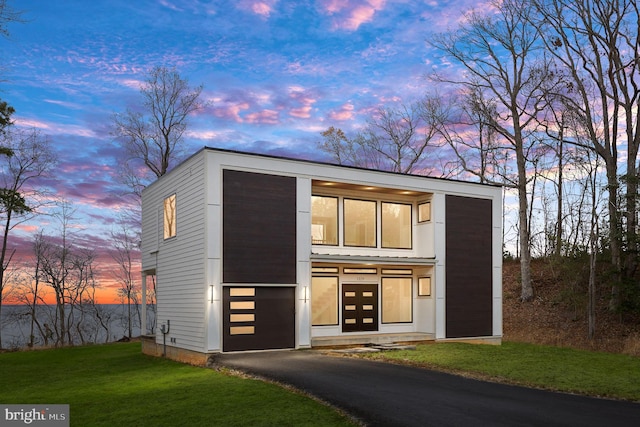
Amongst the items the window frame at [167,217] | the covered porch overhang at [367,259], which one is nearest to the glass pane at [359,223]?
the covered porch overhang at [367,259]

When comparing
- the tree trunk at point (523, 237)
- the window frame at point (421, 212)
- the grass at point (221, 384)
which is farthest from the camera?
the tree trunk at point (523, 237)

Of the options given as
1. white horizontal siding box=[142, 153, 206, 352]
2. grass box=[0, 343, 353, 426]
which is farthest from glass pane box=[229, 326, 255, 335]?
grass box=[0, 343, 353, 426]

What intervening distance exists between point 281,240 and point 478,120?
20.9m

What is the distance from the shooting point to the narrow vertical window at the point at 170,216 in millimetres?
18856

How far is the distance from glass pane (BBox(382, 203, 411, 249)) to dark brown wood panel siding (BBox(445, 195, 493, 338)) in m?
1.50

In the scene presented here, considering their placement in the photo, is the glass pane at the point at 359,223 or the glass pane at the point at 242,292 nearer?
the glass pane at the point at 242,292

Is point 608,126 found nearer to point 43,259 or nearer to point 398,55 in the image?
point 398,55

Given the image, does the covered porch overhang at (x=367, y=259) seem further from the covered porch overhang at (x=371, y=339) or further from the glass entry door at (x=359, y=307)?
the covered porch overhang at (x=371, y=339)

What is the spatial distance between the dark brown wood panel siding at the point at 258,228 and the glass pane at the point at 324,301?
2.05 meters

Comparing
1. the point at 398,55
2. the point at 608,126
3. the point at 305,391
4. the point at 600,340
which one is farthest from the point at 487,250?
the point at 305,391

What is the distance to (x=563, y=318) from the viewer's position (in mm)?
26172

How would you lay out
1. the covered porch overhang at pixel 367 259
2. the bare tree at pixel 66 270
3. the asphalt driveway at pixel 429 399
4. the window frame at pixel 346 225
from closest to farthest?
the asphalt driveway at pixel 429 399, the covered porch overhang at pixel 367 259, the window frame at pixel 346 225, the bare tree at pixel 66 270

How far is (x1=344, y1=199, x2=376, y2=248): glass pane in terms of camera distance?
2001cm

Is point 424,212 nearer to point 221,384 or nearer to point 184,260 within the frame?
point 184,260
